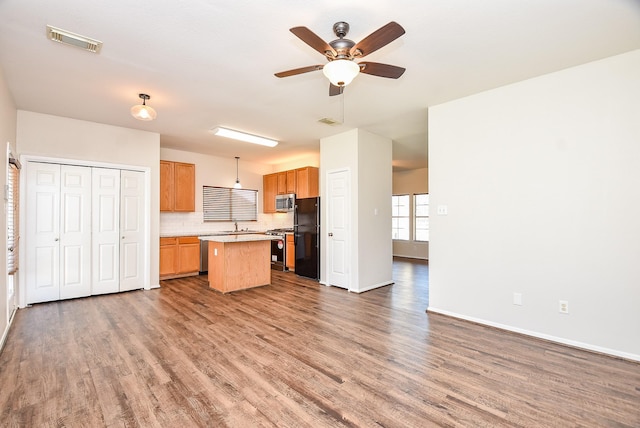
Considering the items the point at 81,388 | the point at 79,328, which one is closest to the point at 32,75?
the point at 79,328

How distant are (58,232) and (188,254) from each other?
2111 millimetres

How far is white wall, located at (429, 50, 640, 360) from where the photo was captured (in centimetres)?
272

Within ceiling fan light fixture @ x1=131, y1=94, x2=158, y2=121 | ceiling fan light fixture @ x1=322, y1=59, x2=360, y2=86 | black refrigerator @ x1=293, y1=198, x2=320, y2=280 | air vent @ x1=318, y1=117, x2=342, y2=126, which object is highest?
air vent @ x1=318, y1=117, x2=342, y2=126

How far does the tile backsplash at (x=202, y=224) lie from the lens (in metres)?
6.38

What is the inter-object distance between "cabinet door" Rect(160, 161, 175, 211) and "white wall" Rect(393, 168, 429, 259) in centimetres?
639

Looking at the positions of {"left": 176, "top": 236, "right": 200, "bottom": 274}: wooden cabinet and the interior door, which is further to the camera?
{"left": 176, "top": 236, "right": 200, "bottom": 274}: wooden cabinet

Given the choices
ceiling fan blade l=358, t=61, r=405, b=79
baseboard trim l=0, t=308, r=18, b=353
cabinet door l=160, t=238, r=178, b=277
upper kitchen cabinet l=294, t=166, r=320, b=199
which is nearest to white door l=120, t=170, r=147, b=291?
cabinet door l=160, t=238, r=178, b=277

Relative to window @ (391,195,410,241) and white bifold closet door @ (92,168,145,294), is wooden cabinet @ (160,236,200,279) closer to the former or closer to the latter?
white bifold closet door @ (92,168,145,294)

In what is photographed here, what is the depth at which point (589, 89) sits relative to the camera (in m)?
2.88

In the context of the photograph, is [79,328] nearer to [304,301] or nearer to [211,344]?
[211,344]

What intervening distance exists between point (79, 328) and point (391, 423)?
11.4 feet

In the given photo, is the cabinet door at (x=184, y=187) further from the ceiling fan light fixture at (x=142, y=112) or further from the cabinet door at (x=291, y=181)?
the ceiling fan light fixture at (x=142, y=112)

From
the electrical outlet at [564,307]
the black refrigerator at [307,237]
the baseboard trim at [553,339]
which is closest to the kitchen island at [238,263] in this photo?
the black refrigerator at [307,237]

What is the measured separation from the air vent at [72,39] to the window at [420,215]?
812cm
